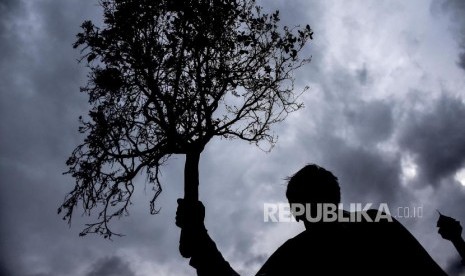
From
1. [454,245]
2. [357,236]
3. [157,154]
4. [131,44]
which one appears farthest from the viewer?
[454,245]

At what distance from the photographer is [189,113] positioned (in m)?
8.84

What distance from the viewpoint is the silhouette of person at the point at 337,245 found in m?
1.70

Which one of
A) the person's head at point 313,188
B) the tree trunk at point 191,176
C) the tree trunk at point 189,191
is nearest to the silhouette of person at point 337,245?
the person's head at point 313,188

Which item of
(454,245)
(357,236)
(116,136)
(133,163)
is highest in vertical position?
(116,136)

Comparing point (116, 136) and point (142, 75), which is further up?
point (142, 75)

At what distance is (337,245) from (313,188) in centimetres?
43

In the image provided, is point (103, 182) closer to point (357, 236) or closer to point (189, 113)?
point (189, 113)

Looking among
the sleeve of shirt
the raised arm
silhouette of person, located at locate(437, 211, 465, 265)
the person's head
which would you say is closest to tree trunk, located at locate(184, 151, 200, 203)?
the raised arm

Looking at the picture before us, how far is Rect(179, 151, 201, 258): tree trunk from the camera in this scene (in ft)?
10.7

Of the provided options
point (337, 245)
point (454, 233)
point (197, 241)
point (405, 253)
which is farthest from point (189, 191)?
point (454, 233)

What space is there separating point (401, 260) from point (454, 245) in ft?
38.1

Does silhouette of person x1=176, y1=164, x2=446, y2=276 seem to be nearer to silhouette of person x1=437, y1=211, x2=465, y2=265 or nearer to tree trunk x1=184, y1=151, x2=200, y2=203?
tree trunk x1=184, y1=151, x2=200, y2=203

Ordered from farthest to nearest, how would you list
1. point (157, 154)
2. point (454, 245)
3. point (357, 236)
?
1. point (454, 245)
2. point (157, 154)
3. point (357, 236)

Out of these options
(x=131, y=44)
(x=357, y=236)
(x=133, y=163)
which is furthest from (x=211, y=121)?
(x=357, y=236)
